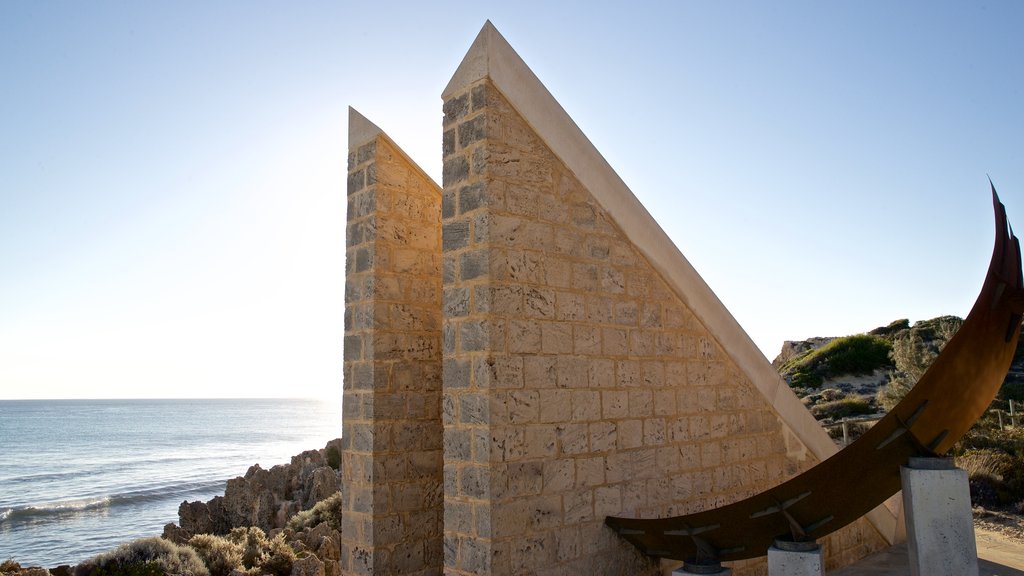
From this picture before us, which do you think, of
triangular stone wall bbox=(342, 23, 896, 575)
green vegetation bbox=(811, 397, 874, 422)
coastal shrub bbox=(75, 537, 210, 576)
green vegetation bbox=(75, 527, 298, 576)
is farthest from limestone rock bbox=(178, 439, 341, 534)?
green vegetation bbox=(811, 397, 874, 422)

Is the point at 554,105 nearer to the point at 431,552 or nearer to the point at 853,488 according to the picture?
the point at 853,488

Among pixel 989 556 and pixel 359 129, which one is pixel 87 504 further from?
pixel 989 556

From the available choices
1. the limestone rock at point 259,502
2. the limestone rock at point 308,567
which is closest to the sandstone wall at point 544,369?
the limestone rock at point 308,567

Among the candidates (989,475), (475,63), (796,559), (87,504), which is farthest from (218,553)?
(87,504)

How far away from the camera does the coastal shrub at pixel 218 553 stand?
974 cm

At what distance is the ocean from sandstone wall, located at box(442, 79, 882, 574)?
45.2 ft

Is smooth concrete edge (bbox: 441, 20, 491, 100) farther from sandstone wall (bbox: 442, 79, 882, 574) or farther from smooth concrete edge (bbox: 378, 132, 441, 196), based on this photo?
smooth concrete edge (bbox: 378, 132, 441, 196)

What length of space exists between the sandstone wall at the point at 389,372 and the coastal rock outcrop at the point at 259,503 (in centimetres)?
1022

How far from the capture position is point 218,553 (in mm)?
10094

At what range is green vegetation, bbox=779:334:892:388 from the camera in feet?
83.0

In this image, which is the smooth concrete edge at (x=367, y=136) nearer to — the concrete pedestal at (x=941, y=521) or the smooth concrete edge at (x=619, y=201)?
the smooth concrete edge at (x=619, y=201)

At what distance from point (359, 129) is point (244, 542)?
8480mm

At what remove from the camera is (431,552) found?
491cm

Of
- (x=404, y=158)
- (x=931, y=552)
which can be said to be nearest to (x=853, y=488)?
(x=931, y=552)
